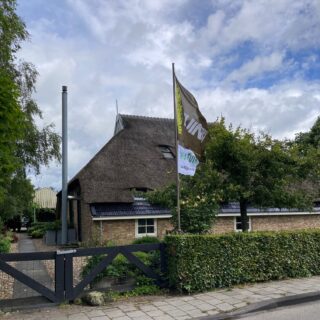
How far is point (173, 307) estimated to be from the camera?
7512 millimetres

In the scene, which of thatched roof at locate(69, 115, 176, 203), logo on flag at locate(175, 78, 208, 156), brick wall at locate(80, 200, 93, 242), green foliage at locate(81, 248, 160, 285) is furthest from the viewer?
brick wall at locate(80, 200, 93, 242)

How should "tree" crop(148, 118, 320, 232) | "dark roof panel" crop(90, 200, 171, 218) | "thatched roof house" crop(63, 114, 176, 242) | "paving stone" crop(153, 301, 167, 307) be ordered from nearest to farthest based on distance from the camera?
"paving stone" crop(153, 301, 167, 307) → "tree" crop(148, 118, 320, 232) → "dark roof panel" crop(90, 200, 171, 218) → "thatched roof house" crop(63, 114, 176, 242)

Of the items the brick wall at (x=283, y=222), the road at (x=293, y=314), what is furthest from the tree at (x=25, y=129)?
the brick wall at (x=283, y=222)

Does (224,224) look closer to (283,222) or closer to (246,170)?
(283,222)

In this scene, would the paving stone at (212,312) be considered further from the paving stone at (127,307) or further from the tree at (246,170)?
the tree at (246,170)

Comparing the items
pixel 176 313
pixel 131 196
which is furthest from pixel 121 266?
pixel 131 196

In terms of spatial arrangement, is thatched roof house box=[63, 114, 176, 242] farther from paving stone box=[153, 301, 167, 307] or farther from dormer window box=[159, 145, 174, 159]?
paving stone box=[153, 301, 167, 307]

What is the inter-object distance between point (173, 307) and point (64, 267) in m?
2.22

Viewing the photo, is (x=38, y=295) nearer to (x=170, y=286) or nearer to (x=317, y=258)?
(x=170, y=286)

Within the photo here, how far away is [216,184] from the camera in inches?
481

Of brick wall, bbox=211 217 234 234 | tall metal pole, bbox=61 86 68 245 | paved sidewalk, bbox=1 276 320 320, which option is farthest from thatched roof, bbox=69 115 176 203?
paved sidewalk, bbox=1 276 320 320

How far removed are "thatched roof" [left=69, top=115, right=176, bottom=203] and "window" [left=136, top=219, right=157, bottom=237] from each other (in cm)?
143

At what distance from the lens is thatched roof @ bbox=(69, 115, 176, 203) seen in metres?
18.6

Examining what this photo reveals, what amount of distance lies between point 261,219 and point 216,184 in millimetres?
10572
